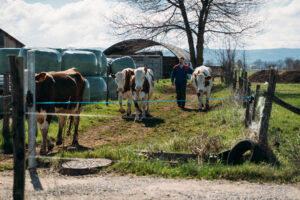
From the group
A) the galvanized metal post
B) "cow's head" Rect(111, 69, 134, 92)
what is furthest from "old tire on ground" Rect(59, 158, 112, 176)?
"cow's head" Rect(111, 69, 134, 92)

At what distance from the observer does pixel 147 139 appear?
9.49 meters

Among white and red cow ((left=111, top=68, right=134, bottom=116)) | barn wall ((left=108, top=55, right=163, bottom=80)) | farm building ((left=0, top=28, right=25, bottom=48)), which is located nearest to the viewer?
white and red cow ((left=111, top=68, right=134, bottom=116))

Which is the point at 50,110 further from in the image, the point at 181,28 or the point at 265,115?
the point at 181,28

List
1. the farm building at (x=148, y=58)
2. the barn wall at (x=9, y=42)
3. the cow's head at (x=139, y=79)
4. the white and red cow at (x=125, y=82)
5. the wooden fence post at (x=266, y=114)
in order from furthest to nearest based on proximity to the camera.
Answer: the barn wall at (x=9, y=42)
the farm building at (x=148, y=58)
the white and red cow at (x=125, y=82)
the cow's head at (x=139, y=79)
the wooden fence post at (x=266, y=114)

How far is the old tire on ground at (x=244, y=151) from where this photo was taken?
6633mm

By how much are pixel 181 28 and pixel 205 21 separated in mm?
1882

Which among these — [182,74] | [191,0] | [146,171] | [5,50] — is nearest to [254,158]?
[146,171]

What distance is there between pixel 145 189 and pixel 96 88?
12049 mm

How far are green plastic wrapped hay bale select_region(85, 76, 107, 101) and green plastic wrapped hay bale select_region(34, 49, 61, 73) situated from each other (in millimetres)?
2623

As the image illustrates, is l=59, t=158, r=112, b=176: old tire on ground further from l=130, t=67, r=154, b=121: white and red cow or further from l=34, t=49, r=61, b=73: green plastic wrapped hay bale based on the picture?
l=34, t=49, r=61, b=73: green plastic wrapped hay bale

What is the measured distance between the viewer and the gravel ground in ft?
17.1

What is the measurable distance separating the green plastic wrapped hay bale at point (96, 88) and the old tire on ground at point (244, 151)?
10.9 m

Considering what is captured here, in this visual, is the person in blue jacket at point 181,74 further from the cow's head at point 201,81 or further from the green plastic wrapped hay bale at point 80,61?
the green plastic wrapped hay bale at point 80,61

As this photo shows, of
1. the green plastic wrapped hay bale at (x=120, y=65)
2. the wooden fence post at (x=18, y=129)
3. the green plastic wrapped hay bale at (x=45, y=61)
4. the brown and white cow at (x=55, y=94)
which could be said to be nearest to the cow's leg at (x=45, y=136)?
the brown and white cow at (x=55, y=94)
